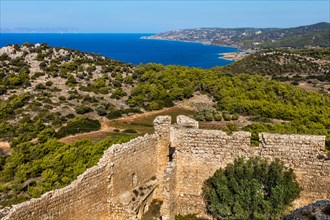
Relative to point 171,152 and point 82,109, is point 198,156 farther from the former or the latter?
point 82,109

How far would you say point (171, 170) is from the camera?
455 inches

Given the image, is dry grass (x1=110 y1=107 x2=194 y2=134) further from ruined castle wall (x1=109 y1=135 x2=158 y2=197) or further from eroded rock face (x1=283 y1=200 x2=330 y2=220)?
eroded rock face (x1=283 y1=200 x2=330 y2=220)

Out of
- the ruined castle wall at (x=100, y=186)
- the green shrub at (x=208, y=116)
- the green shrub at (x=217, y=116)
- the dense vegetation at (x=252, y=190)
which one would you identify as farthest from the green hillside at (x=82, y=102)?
the dense vegetation at (x=252, y=190)

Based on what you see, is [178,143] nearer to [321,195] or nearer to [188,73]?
[321,195]

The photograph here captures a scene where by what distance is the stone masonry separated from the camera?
10.1 metres

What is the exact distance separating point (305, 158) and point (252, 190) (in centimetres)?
183

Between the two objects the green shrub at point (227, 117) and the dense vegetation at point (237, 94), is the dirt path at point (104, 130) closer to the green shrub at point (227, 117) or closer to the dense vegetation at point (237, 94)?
the dense vegetation at point (237, 94)

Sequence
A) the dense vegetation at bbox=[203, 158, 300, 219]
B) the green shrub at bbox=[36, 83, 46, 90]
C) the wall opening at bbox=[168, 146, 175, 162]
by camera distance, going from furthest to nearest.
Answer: the green shrub at bbox=[36, 83, 46, 90], the wall opening at bbox=[168, 146, 175, 162], the dense vegetation at bbox=[203, 158, 300, 219]

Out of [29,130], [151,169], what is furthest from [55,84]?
[151,169]

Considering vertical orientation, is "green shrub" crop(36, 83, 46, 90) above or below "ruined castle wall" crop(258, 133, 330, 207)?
below

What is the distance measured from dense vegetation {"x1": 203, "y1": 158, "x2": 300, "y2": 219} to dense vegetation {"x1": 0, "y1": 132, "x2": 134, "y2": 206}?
8069 mm

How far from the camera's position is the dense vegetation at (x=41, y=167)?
16891mm

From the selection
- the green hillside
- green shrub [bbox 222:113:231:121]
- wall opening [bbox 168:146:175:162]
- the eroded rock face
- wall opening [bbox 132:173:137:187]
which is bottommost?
green shrub [bbox 222:113:231:121]

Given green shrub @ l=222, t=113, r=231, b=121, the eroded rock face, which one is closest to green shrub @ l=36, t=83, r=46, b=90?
green shrub @ l=222, t=113, r=231, b=121
